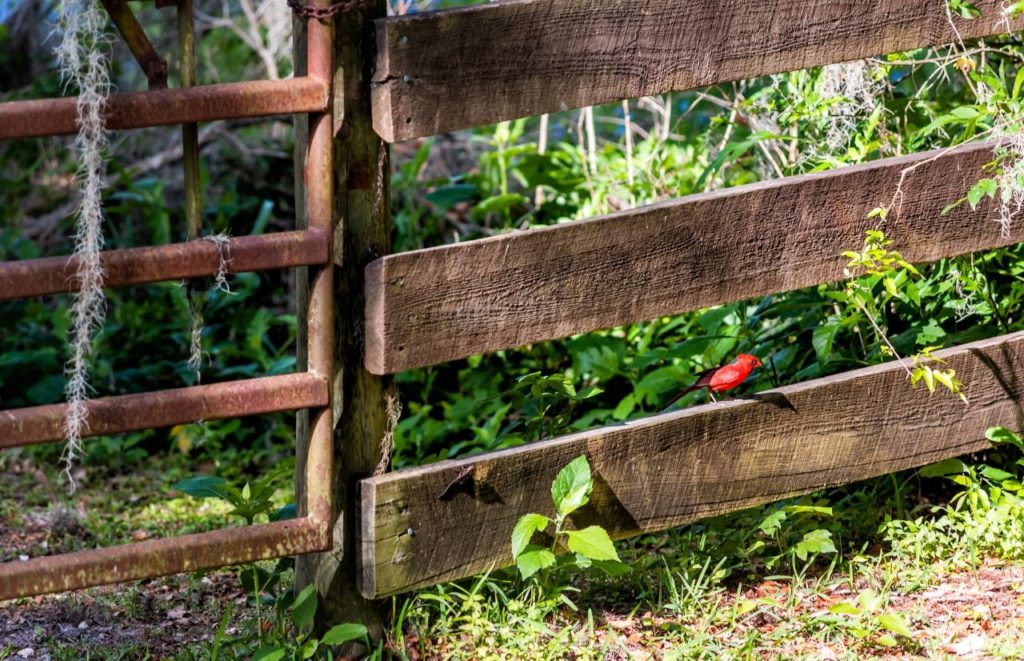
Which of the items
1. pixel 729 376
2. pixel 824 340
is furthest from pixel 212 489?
pixel 824 340

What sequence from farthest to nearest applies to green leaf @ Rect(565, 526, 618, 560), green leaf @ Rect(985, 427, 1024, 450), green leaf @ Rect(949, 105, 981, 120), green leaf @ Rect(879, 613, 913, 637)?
green leaf @ Rect(985, 427, 1024, 450) < green leaf @ Rect(949, 105, 981, 120) < green leaf @ Rect(879, 613, 913, 637) < green leaf @ Rect(565, 526, 618, 560)

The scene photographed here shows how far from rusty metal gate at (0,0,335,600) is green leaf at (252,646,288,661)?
222 millimetres

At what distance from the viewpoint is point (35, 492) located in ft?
15.1

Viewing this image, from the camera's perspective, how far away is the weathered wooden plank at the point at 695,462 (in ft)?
9.04

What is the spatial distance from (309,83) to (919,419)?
6.38ft

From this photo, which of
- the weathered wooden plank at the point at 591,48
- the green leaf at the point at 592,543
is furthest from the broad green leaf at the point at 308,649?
the weathered wooden plank at the point at 591,48

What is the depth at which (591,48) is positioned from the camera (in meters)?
2.74

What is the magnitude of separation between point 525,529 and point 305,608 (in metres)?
0.55

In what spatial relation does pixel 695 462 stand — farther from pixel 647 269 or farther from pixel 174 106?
pixel 174 106

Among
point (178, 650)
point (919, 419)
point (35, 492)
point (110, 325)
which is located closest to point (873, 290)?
point (919, 419)

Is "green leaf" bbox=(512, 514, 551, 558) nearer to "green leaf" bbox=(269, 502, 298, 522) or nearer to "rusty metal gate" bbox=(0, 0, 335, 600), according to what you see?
"rusty metal gate" bbox=(0, 0, 335, 600)

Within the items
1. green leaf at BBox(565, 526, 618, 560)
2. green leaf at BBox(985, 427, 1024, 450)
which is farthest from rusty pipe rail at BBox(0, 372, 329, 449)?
green leaf at BBox(985, 427, 1024, 450)

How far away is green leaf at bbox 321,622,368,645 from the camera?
2.72m

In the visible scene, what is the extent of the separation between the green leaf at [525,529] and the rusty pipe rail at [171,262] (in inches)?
30.9
